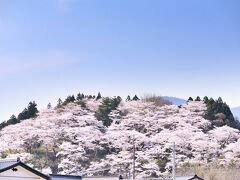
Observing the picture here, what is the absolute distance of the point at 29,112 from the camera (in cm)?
4875

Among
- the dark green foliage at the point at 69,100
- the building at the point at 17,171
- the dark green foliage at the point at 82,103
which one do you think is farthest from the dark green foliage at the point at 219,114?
the building at the point at 17,171

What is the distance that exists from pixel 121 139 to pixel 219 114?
10.7m

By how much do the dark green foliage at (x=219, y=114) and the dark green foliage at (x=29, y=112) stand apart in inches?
754

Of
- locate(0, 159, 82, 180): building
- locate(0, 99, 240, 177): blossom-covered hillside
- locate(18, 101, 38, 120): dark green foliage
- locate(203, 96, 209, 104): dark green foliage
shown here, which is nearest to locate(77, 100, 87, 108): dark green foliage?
locate(0, 99, 240, 177): blossom-covered hillside

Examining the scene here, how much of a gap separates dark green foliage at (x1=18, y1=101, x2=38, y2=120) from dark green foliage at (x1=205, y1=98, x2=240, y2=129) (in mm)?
19146

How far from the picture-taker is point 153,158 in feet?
120

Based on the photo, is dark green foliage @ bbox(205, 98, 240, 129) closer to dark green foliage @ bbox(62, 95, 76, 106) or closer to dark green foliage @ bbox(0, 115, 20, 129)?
dark green foliage @ bbox(62, 95, 76, 106)

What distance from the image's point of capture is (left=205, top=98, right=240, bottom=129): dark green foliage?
138ft

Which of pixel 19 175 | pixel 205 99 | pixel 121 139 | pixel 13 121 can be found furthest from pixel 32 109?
pixel 19 175

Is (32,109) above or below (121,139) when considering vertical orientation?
above

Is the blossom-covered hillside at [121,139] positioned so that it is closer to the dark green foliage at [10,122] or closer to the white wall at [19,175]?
the dark green foliage at [10,122]

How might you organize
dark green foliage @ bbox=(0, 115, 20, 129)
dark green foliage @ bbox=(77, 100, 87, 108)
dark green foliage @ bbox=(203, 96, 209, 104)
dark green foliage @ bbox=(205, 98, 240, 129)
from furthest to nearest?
dark green foliage @ bbox=(0, 115, 20, 129), dark green foliage @ bbox=(203, 96, 209, 104), dark green foliage @ bbox=(77, 100, 87, 108), dark green foliage @ bbox=(205, 98, 240, 129)

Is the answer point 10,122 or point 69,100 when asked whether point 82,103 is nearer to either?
point 69,100

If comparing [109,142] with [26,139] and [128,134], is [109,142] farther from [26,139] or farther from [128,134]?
[26,139]
